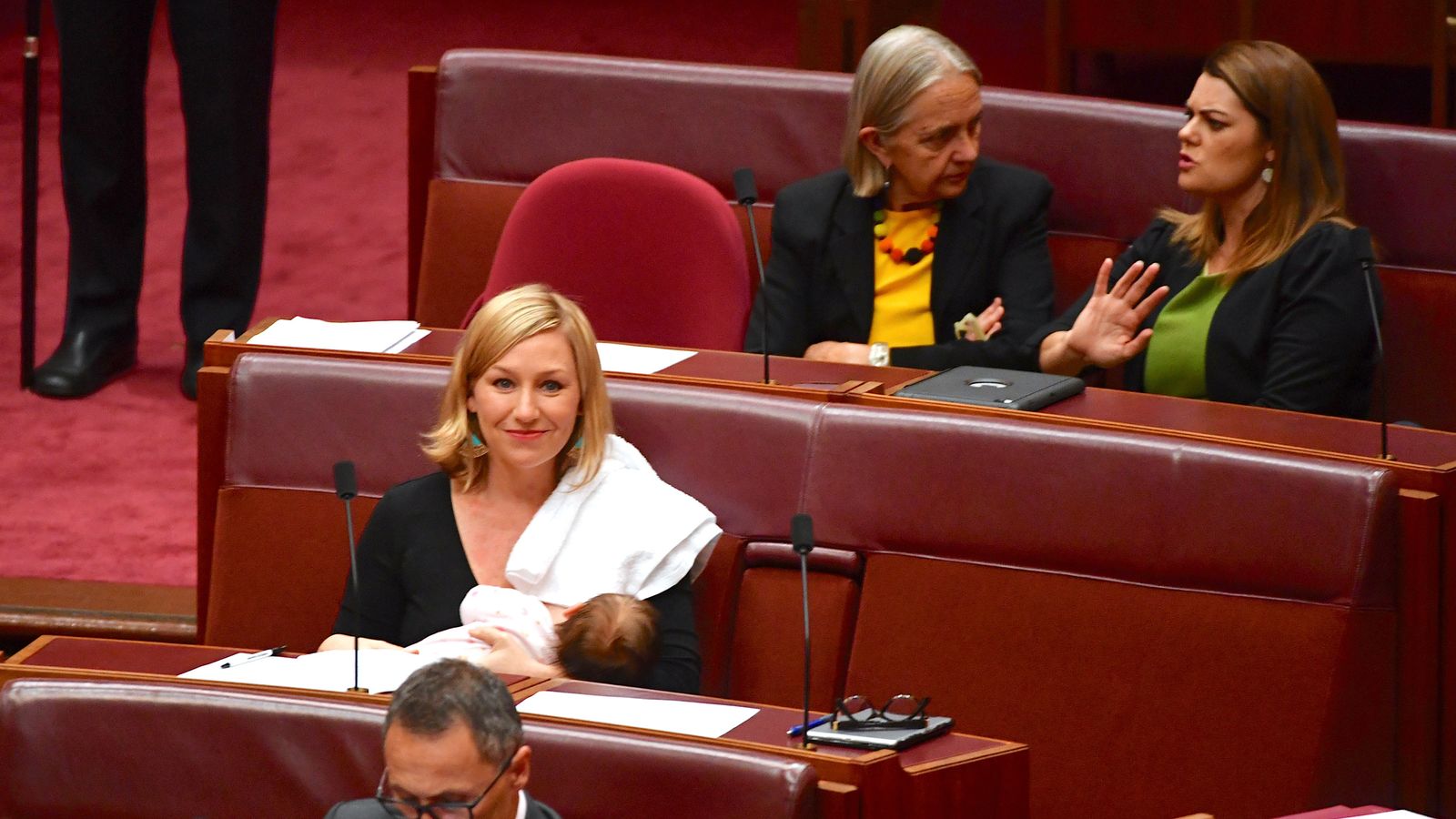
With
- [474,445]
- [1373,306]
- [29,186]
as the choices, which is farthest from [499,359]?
[29,186]

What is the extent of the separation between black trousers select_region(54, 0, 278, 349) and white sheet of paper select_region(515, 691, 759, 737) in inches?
39.7

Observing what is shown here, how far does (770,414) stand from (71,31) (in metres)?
0.99

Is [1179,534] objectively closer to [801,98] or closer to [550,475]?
[550,475]

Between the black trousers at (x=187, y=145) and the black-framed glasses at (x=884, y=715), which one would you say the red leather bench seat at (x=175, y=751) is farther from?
the black trousers at (x=187, y=145)

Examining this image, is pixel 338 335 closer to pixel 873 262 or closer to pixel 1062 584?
pixel 873 262

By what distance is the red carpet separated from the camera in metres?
1.80

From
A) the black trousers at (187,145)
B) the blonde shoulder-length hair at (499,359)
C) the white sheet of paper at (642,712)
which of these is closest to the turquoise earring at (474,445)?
the blonde shoulder-length hair at (499,359)

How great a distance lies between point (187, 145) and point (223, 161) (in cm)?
4

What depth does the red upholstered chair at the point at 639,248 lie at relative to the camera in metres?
1.61

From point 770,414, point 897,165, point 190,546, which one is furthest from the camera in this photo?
point 190,546

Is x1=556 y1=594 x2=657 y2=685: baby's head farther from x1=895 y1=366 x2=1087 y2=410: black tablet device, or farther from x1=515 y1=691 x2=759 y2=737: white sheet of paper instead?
x1=895 y1=366 x2=1087 y2=410: black tablet device

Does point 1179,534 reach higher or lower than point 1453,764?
higher

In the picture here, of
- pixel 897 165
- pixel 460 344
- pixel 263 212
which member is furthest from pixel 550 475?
pixel 263 212

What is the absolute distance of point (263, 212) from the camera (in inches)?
78.3
